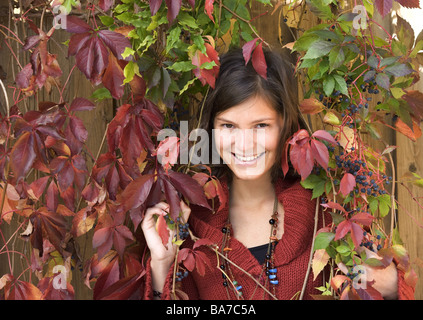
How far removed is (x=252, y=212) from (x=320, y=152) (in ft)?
1.35

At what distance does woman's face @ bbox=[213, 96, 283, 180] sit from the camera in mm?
1335

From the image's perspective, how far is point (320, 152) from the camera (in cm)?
116

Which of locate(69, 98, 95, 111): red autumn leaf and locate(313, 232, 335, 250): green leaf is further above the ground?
locate(69, 98, 95, 111): red autumn leaf

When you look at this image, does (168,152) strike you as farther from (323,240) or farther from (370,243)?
(370,243)

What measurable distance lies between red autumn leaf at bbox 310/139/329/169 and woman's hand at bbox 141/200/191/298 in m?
0.33

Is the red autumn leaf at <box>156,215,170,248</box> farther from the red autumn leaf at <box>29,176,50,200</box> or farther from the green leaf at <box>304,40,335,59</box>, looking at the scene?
the green leaf at <box>304,40,335,59</box>

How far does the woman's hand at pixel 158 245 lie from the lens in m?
1.25

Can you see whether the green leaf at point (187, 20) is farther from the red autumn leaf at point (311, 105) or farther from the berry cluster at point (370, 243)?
the berry cluster at point (370, 243)

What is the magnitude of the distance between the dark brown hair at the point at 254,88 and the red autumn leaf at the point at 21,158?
49cm

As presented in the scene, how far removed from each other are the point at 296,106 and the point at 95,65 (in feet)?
1.85

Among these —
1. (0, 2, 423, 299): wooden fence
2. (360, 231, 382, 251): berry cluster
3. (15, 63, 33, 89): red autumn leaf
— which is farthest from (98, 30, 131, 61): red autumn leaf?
(360, 231, 382, 251): berry cluster

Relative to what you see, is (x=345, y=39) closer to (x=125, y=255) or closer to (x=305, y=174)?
(x=305, y=174)

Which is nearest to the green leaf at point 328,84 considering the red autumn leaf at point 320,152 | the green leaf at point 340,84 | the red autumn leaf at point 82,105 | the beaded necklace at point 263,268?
the green leaf at point 340,84

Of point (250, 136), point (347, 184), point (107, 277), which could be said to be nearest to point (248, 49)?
point (250, 136)
